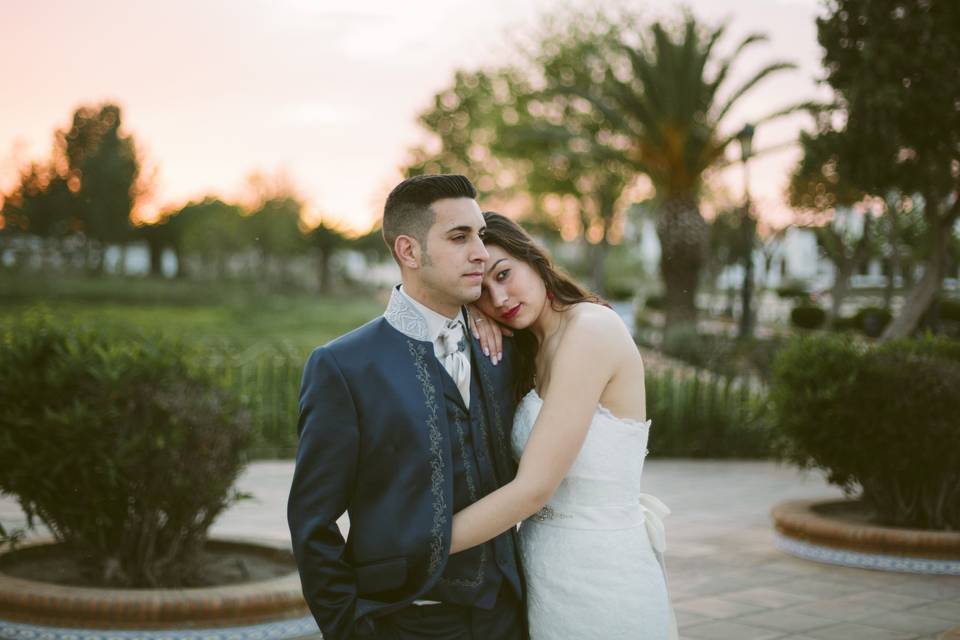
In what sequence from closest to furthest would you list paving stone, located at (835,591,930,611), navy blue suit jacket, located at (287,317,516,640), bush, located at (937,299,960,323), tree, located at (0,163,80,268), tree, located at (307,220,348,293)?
navy blue suit jacket, located at (287,317,516,640) < paving stone, located at (835,591,930,611) < bush, located at (937,299,960,323) < tree, located at (0,163,80,268) < tree, located at (307,220,348,293)

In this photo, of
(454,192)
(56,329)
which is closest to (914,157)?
(56,329)

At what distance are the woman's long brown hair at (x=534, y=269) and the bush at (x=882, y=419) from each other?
4696 mm

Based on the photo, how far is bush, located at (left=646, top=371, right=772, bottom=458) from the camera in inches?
522

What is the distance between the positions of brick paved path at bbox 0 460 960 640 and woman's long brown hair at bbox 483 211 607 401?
3127 mm

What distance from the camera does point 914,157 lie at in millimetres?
13484

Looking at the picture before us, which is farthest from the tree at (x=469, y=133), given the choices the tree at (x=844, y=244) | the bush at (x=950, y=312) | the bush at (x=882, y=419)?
the bush at (x=882, y=419)

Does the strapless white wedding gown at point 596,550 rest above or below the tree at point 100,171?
below

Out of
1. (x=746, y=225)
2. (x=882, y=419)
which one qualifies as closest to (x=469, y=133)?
(x=746, y=225)

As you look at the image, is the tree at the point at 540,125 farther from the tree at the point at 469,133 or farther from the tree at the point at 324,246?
the tree at the point at 324,246

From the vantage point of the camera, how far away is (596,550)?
2801mm

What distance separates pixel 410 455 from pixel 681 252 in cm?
2266

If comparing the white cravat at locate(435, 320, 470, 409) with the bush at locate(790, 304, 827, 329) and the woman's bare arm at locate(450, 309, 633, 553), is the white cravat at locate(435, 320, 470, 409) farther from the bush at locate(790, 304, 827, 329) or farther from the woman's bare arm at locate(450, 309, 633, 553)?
the bush at locate(790, 304, 827, 329)

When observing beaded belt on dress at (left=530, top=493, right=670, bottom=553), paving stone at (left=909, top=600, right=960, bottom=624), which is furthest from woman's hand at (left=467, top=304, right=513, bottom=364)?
paving stone at (left=909, top=600, right=960, bottom=624)

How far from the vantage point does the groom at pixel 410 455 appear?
7.90 feet
